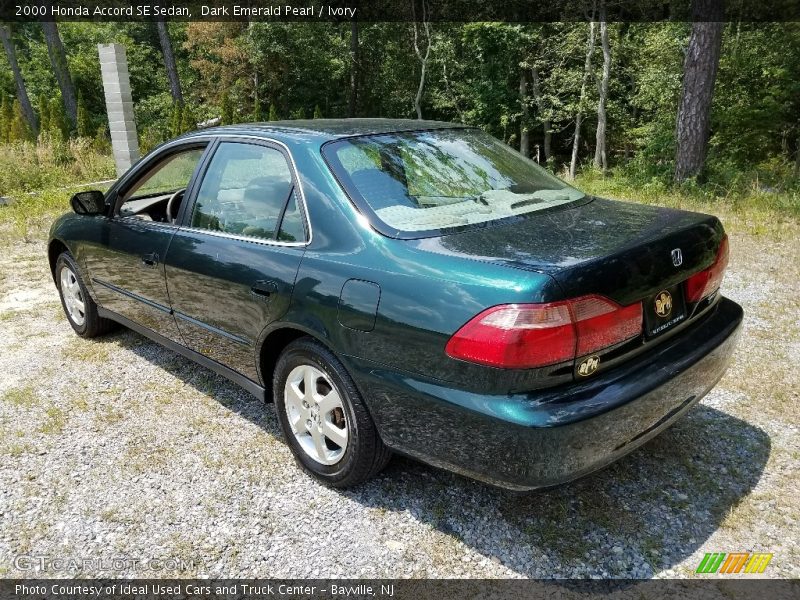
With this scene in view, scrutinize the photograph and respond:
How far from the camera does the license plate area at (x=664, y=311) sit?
2338 millimetres

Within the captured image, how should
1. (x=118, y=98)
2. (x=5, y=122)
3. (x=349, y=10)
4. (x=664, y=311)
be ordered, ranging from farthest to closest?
(x=349, y=10) < (x=5, y=122) < (x=118, y=98) < (x=664, y=311)

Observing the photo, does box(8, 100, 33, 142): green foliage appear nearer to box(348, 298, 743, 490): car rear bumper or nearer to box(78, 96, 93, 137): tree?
box(78, 96, 93, 137): tree

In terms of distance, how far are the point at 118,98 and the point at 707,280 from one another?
12792 millimetres

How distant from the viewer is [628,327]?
2242mm

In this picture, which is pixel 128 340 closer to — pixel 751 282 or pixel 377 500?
pixel 377 500

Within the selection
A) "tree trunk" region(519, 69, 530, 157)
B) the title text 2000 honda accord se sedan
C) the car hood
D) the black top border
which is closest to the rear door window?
the title text 2000 honda accord se sedan

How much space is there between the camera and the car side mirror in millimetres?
4012

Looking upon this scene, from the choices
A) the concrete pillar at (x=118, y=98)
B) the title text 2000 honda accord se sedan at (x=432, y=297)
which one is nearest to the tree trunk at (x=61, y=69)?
the concrete pillar at (x=118, y=98)

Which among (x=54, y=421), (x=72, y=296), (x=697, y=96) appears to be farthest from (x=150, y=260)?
(x=697, y=96)

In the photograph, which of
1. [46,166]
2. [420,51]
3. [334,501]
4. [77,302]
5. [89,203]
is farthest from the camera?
[420,51]

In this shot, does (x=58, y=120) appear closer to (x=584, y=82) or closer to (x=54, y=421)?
(x=54, y=421)

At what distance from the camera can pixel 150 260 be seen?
3590mm

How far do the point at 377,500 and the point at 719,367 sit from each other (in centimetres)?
168

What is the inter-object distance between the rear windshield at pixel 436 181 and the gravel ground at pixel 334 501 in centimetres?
127
